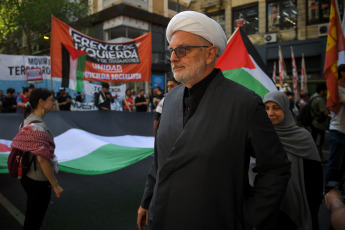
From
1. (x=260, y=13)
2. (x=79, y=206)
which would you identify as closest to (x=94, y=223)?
(x=79, y=206)

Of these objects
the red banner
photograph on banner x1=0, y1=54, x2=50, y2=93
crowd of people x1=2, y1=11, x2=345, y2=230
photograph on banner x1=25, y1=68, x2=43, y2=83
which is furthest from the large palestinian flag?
photograph on banner x1=0, y1=54, x2=50, y2=93

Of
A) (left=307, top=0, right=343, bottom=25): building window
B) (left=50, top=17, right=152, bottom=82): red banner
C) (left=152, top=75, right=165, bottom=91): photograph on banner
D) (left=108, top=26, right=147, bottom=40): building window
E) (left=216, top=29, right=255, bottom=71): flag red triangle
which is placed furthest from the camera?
(left=152, top=75, right=165, bottom=91): photograph on banner

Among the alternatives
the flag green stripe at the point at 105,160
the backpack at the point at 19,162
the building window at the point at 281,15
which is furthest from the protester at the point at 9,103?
the building window at the point at 281,15

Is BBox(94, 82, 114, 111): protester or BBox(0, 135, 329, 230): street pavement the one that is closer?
BBox(0, 135, 329, 230): street pavement

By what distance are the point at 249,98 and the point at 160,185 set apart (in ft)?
2.25

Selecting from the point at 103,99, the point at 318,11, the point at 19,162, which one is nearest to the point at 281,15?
the point at 318,11

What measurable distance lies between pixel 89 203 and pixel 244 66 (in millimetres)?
3225

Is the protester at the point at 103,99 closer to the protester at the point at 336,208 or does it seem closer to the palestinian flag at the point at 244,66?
the palestinian flag at the point at 244,66

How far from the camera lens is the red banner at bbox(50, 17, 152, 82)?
21.9ft

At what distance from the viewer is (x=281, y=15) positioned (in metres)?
20.3

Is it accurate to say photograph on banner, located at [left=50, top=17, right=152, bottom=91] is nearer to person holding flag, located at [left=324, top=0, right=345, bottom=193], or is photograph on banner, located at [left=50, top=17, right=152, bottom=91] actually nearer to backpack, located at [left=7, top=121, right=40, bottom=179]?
backpack, located at [left=7, top=121, right=40, bottom=179]

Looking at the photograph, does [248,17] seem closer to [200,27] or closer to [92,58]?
[92,58]

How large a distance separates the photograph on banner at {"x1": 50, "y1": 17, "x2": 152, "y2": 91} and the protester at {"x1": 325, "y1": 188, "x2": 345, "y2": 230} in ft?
20.9

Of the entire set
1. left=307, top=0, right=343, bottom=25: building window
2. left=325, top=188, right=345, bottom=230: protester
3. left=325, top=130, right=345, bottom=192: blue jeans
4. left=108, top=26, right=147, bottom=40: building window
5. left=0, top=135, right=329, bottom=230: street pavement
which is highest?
left=108, top=26, right=147, bottom=40: building window
